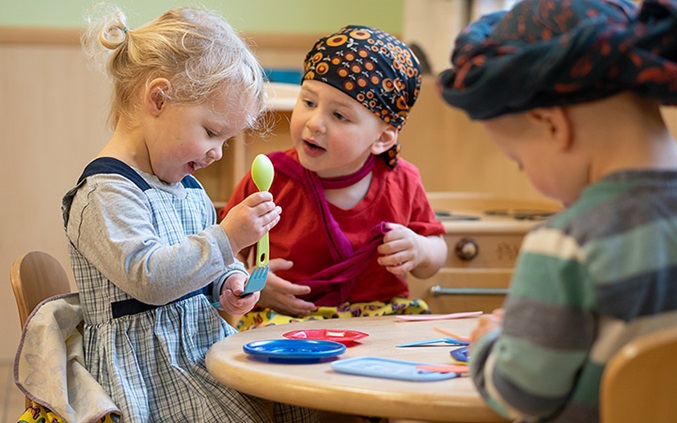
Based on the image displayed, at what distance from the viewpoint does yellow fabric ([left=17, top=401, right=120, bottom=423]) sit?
1.30 meters

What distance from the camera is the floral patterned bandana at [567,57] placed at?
0.84 m

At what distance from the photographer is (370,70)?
5.63 feet

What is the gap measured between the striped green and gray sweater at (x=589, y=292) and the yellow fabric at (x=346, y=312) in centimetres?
86

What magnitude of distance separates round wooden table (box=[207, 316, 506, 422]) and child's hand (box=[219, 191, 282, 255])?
156 millimetres

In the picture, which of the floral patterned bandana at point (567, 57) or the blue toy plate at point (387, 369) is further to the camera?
the blue toy plate at point (387, 369)

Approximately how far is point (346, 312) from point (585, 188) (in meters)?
0.91

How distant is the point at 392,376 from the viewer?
3.51 feet

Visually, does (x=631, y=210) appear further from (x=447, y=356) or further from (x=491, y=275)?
(x=491, y=275)

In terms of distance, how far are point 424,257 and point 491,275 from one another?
2.26 ft

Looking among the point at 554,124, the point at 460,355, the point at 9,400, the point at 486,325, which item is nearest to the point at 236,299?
the point at 460,355

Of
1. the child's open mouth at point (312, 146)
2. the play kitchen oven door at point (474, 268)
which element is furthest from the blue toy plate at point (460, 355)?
the play kitchen oven door at point (474, 268)

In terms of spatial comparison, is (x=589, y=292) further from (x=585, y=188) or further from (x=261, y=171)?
→ (x=261, y=171)

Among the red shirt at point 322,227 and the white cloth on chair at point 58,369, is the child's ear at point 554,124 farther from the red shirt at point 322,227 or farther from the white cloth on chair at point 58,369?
the red shirt at point 322,227

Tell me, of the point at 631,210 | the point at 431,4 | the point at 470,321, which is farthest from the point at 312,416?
the point at 431,4
